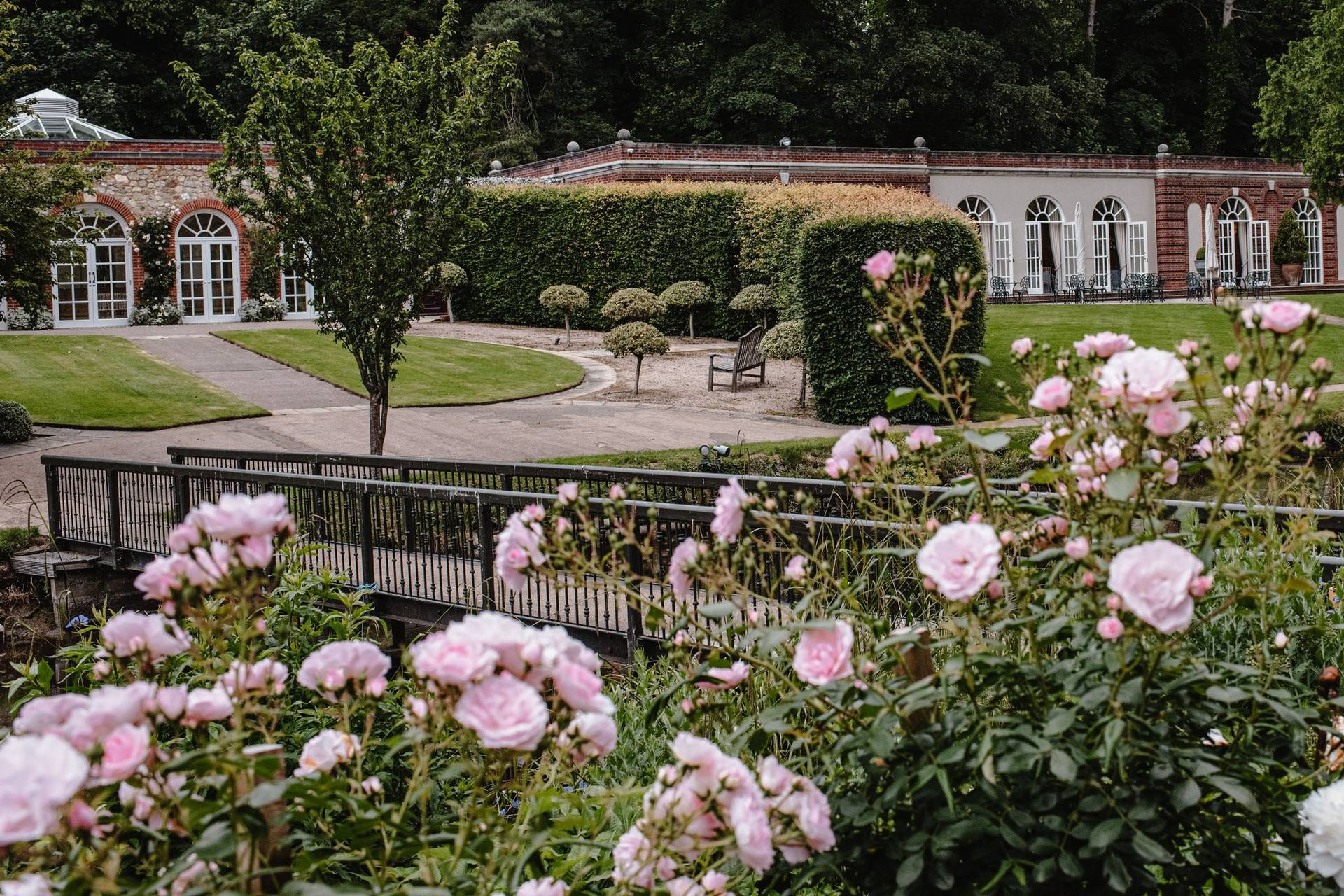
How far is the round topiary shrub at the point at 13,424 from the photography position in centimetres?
1597

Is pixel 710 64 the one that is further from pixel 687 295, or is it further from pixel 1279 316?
pixel 1279 316

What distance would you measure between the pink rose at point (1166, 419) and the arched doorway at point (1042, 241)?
36427 mm

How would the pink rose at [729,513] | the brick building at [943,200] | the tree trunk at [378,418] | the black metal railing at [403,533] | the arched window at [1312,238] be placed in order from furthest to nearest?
the arched window at [1312,238] < the brick building at [943,200] < the tree trunk at [378,418] < the black metal railing at [403,533] < the pink rose at [729,513]

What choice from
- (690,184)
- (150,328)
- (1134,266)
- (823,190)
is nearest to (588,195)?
(690,184)

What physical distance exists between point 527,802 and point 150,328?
28.9 meters

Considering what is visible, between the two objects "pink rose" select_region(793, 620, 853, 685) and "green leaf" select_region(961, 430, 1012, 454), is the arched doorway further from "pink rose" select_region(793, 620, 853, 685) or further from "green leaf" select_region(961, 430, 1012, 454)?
"pink rose" select_region(793, 620, 853, 685)

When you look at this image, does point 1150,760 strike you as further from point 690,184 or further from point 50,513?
point 690,184

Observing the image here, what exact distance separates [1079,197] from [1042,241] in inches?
69.9

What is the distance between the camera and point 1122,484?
204 cm

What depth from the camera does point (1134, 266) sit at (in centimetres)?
3844

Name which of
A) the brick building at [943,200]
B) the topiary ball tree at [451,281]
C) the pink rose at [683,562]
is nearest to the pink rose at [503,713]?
the pink rose at [683,562]

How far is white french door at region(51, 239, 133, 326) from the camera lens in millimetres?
29547

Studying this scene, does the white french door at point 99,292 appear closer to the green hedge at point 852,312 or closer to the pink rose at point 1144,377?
the green hedge at point 852,312

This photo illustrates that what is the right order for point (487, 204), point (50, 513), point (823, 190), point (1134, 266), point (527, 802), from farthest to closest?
1. point (1134, 266)
2. point (487, 204)
3. point (823, 190)
4. point (50, 513)
5. point (527, 802)
